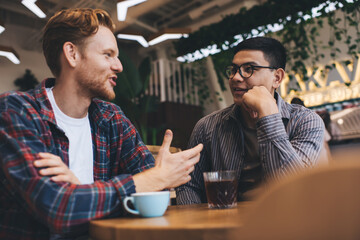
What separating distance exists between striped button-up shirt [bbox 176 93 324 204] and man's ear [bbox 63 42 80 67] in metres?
0.75

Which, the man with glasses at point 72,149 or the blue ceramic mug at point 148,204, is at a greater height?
the man with glasses at point 72,149

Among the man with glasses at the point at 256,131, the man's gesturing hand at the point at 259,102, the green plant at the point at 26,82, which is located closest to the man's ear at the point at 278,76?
the man with glasses at the point at 256,131

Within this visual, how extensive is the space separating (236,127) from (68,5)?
5.92 m

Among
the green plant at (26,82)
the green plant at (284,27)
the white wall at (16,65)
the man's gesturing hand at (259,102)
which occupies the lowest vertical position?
the man's gesturing hand at (259,102)

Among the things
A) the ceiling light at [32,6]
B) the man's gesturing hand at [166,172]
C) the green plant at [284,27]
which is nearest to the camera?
the man's gesturing hand at [166,172]

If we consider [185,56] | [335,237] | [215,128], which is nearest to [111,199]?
[335,237]

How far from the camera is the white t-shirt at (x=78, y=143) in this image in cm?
125

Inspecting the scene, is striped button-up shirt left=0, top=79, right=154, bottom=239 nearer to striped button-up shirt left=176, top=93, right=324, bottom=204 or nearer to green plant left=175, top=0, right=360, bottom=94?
striped button-up shirt left=176, top=93, right=324, bottom=204

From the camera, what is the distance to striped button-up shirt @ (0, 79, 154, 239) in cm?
85

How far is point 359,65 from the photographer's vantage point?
16.3 feet

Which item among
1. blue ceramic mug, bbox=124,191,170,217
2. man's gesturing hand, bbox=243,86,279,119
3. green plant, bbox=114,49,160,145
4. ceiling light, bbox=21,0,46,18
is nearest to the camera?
blue ceramic mug, bbox=124,191,170,217

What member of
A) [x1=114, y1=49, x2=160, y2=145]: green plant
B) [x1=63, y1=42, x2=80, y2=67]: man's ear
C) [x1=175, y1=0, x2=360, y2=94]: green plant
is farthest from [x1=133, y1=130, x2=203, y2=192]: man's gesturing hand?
[x1=114, y1=49, x2=160, y2=145]: green plant

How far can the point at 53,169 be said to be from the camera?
0.90 m

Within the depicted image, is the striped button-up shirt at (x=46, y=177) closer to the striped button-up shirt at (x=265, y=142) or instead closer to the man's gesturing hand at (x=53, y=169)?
the man's gesturing hand at (x=53, y=169)
